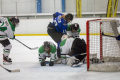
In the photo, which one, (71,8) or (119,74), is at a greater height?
(71,8)

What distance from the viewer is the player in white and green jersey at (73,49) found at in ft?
9.32

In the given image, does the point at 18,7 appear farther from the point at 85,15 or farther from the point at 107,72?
the point at 107,72

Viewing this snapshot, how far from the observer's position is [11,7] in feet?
25.2

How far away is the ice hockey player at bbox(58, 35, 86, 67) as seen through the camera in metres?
2.84

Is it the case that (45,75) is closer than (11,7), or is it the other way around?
(45,75)

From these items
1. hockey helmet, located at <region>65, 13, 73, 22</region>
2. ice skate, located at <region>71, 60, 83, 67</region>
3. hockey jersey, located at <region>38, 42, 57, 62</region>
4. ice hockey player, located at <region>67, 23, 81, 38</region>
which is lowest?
ice skate, located at <region>71, 60, 83, 67</region>

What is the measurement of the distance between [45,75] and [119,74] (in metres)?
0.87

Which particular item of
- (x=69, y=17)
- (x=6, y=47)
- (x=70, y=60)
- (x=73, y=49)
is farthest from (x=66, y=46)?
(x=6, y=47)

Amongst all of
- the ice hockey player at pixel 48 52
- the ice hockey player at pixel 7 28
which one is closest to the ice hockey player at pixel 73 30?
the ice hockey player at pixel 48 52

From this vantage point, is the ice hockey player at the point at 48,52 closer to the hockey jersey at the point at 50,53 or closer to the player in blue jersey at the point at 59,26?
the hockey jersey at the point at 50,53

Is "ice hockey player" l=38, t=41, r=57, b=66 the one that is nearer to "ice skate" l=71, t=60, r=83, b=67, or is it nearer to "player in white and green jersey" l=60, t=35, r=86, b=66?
"player in white and green jersey" l=60, t=35, r=86, b=66

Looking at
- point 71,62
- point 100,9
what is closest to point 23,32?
point 100,9

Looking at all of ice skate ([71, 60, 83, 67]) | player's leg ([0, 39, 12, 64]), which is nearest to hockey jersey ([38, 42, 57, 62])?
ice skate ([71, 60, 83, 67])

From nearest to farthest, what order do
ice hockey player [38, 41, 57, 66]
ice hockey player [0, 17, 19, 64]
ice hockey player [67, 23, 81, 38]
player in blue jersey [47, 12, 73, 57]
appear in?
ice hockey player [38, 41, 57, 66] < ice hockey player [0, 17, 19, 64] < ice hockey player [67, 23, 81, 38] < player in blue jersey [47, 12, 73, 57]
